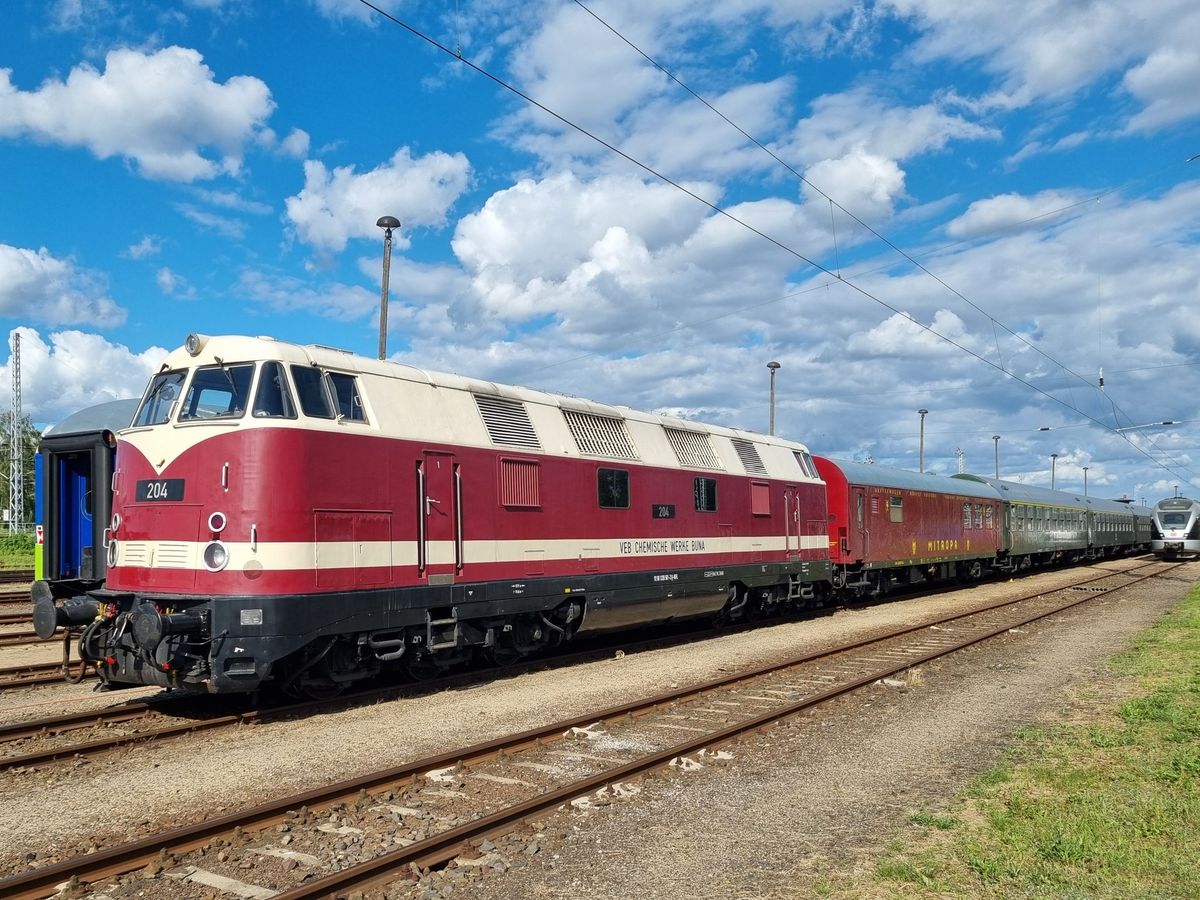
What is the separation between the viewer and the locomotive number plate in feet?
32.7

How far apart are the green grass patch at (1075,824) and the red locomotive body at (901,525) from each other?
45.6 ft

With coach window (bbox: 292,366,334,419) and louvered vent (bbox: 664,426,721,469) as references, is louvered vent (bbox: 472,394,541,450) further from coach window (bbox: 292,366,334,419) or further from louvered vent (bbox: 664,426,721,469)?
louvered vent (bbox: 664,426,721,469)

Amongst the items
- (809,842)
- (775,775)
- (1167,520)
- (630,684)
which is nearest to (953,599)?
(630,684)

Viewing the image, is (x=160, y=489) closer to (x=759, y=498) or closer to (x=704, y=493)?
(x=704, y=493)

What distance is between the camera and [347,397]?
423 inches

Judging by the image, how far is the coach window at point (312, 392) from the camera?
1020cm

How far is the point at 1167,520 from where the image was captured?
48.2 m

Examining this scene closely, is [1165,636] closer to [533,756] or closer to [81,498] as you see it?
[533,756]

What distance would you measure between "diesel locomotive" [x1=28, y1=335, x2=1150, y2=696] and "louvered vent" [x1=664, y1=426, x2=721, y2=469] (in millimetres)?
67

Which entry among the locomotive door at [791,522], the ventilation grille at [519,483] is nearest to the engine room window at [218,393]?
the ventilation grille at [519,483]

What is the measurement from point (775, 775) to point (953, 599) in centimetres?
2059

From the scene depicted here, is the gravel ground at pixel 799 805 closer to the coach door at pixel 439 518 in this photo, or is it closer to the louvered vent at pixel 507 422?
the coach door at pixel 439 518

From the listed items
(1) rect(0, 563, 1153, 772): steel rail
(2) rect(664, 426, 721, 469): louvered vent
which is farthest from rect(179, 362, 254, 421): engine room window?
(2) rect(664, 426, 721, 469): louvered vent

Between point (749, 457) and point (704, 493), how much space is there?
246 centimetres
